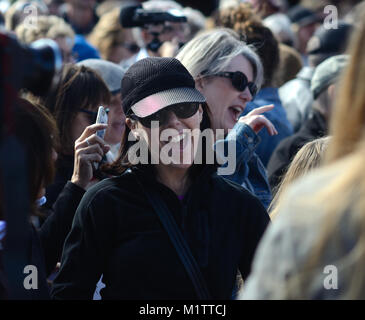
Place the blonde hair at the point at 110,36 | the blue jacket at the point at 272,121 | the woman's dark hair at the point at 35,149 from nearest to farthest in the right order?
the woman's dark hair at the point at 35,149 → the blue jacket at the point at 272,121 → the blonde hair at the point at 110,36

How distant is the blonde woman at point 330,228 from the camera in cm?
131

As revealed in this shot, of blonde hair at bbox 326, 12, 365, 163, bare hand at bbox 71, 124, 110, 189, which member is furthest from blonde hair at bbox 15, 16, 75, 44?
blonde hair at bbox 326, 12, 365, 163

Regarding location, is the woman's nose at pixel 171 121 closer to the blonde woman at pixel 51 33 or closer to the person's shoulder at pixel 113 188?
the person's shoulder at pixel 113 188

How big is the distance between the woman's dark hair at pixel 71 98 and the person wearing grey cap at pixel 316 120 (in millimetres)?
1132

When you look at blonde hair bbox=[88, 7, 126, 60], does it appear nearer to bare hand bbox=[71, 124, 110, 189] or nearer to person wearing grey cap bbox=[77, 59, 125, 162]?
person wearing grey cap bbox=[77, 59, 125, 162]

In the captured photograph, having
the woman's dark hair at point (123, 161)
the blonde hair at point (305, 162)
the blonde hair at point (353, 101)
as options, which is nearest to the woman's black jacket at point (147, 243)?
the woman's dark hair at point (123, 161)

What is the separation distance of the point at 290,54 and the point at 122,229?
4243 millimetres

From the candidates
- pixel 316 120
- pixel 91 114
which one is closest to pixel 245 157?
pixel 91 114

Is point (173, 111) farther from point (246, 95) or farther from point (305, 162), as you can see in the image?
point (246, 95)

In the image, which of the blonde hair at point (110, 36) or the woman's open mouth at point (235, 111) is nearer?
the woman's open mouth at point (235, 111)

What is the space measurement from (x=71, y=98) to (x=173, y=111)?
1.12 metres

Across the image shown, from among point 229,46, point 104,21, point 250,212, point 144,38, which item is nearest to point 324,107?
point 229,46

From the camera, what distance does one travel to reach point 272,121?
4.46 metres

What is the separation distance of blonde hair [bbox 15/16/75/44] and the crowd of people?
1299mm
